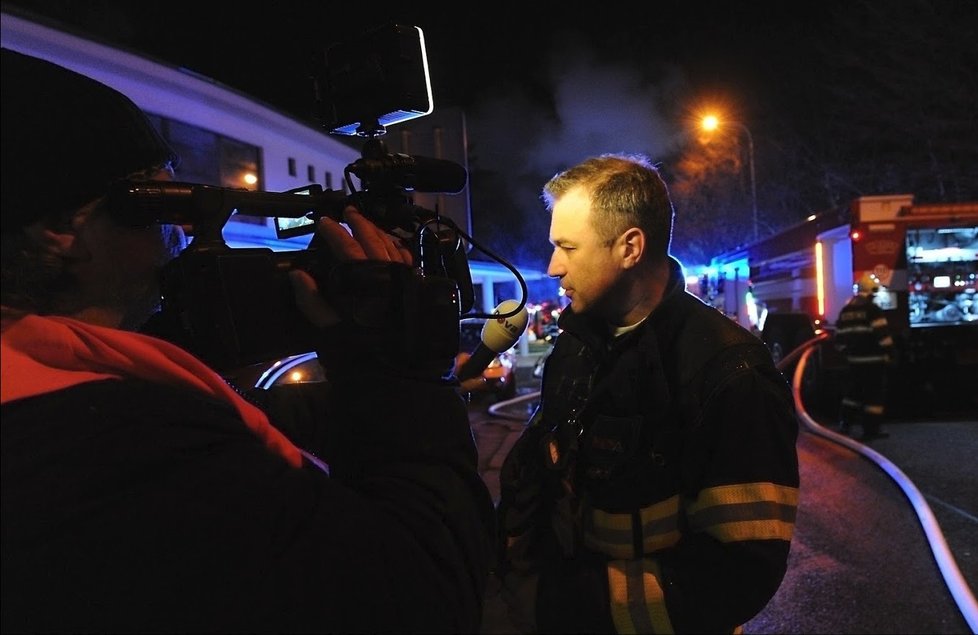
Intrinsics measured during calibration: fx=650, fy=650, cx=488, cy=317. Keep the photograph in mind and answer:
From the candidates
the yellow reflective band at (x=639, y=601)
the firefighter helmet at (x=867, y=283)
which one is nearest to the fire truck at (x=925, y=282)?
the firefighter helmet at (x=867, y=283)

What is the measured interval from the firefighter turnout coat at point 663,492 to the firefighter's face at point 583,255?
0.18 meters

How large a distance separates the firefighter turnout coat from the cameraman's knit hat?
3.89 feet

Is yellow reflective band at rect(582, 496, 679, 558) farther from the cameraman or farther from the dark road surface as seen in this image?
the dark road surface

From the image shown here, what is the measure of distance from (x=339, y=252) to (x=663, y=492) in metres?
0.98

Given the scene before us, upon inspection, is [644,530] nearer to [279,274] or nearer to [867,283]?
[279,274]

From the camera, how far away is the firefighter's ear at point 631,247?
1.83 metres

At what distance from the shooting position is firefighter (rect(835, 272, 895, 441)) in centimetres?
700

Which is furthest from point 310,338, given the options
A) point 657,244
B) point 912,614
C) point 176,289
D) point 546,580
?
point 912,614

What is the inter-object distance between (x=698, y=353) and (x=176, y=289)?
3.70 feet

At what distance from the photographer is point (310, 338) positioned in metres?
1.03

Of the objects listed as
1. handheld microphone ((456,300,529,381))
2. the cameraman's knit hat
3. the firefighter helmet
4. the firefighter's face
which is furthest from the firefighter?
the cameraman's knit hat

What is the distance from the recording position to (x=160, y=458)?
0.75 meters

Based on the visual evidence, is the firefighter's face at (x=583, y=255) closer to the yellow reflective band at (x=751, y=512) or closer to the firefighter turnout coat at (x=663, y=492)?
the firefighter turnout coat at (x=663, y=492)

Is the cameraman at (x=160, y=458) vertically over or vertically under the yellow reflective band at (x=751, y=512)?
over
